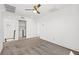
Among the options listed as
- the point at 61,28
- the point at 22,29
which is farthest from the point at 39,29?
the point at 61,28

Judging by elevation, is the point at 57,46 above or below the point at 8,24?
below

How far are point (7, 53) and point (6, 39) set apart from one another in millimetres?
279

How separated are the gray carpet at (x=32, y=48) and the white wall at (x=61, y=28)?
13 cm

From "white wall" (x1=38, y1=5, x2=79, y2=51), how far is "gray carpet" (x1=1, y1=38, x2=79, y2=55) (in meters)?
0.13

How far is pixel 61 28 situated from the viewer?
1.88m

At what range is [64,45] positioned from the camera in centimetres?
184

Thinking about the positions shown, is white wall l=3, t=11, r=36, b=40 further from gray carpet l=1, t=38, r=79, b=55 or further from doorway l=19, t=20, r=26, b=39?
gray carpet l=1, t=38, r=79, b=55

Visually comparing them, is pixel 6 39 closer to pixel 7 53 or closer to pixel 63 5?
pixel 7 53

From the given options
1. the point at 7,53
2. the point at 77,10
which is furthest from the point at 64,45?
the point at 7,53

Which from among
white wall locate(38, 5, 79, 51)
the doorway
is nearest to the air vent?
the doorway

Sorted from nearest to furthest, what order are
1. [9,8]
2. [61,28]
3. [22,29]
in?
[9,8], [22,29], [61,28]

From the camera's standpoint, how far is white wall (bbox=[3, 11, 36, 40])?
65.0 inches

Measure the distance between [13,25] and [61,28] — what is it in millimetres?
1068

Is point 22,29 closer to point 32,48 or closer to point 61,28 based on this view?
point 32,48
